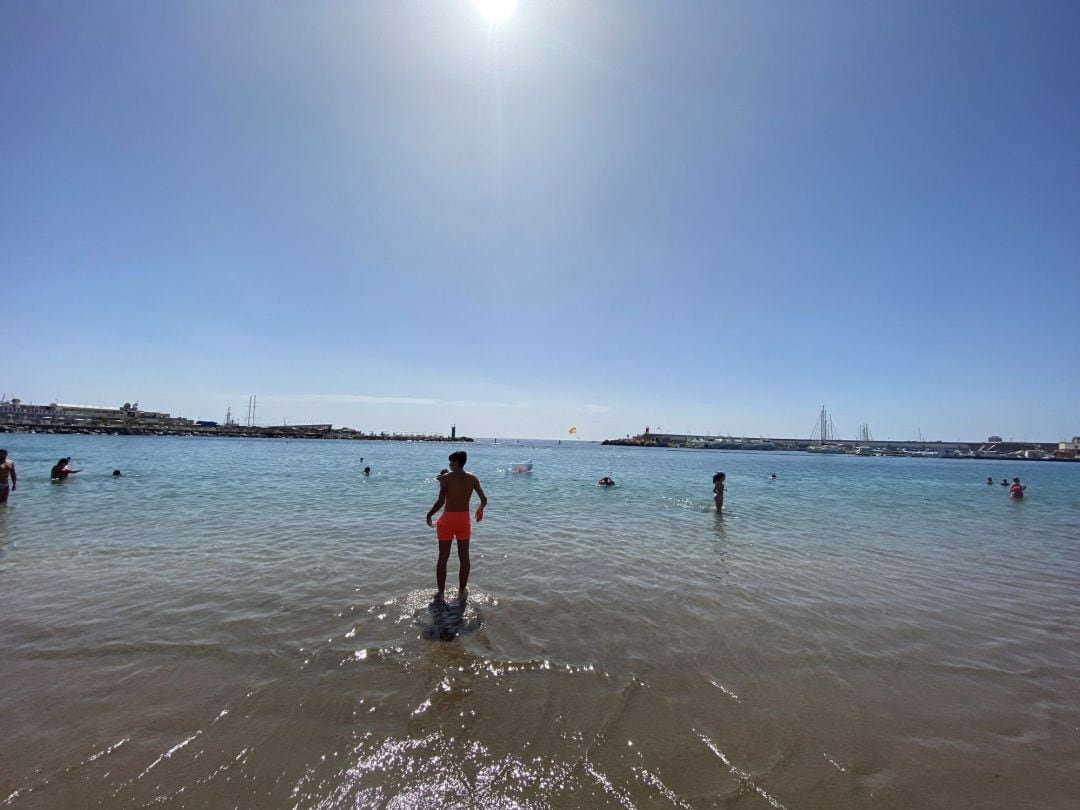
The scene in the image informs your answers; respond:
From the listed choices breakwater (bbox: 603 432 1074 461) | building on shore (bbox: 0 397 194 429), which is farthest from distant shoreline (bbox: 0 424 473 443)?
breakwater (bbox: 603 432 1074 461)

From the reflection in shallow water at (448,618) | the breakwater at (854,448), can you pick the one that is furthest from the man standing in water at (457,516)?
the breakwater at (854,448)

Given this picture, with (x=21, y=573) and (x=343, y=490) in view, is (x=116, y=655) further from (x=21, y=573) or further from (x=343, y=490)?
(x=343, y=490)

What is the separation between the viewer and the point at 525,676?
5.00 metres

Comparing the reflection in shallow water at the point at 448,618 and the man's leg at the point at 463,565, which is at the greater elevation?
the man's leg at the point at 463,565

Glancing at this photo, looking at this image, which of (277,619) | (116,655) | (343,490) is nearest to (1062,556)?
(277,619)

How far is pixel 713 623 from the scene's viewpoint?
6.74 metres

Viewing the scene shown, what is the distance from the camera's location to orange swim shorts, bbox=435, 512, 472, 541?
7770mm

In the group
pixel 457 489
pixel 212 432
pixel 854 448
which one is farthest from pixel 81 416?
pixel 854 448

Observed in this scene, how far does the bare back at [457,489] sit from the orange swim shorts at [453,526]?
0.38 feet

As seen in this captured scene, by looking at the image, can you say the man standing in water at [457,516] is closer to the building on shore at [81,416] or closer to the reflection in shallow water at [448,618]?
the reflection in shallow water at [448,618]

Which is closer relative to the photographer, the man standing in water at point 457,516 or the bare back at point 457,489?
the man standing in water at point 457,516

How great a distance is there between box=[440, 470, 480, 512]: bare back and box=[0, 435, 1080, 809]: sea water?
1466 millimetres

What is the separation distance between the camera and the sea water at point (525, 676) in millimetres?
3496

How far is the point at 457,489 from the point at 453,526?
0.62 meters
